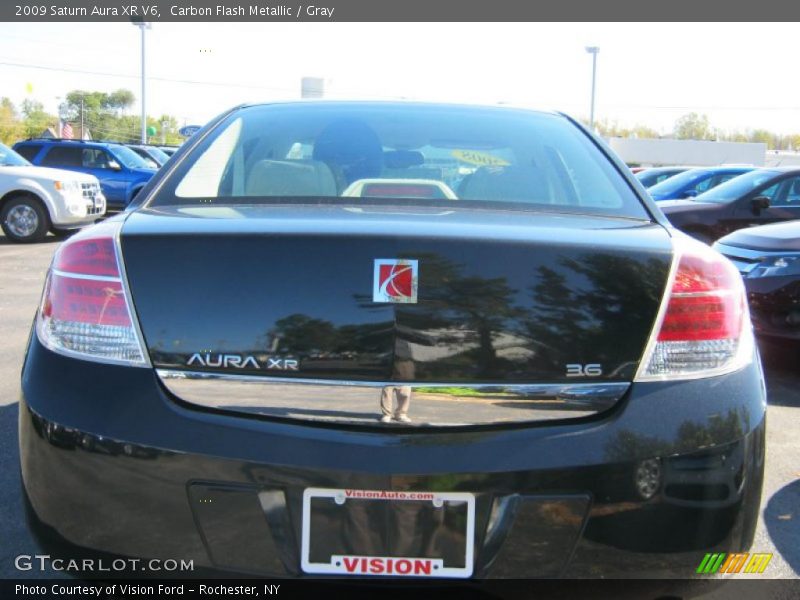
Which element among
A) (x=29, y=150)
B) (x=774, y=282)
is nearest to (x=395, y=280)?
(x=774, y=282)

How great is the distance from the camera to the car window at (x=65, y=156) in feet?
60.7

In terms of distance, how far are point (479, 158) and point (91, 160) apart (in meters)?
17.5

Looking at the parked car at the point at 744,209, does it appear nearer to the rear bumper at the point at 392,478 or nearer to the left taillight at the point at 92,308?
the rear bumper at the point at 392,478

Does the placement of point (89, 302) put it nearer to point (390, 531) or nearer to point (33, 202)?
point (390, 531)

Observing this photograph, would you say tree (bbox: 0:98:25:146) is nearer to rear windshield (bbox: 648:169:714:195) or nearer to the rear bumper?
rear windshield (bbox: 648:169:714:195)

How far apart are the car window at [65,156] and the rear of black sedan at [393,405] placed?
18082 mm

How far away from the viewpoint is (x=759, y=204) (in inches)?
374

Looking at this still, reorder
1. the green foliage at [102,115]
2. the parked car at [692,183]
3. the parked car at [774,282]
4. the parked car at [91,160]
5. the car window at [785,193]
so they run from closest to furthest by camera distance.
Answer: the parked car at [774,282]
the car window at [785,193]
the parked car at [692,183]
the parked car at [91,160]
the green foliage at [102,115]

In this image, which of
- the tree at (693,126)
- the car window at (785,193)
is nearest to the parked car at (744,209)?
the car window at (785,193)

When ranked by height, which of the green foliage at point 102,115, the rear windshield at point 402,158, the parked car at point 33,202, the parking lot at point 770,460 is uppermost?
the green foliage at point 102,115

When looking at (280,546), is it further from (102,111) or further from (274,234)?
(102,111)

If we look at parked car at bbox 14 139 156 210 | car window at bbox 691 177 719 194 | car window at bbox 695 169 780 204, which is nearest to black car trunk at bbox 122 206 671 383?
car window at bbox 695 169 780 204

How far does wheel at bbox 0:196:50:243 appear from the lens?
1308cm

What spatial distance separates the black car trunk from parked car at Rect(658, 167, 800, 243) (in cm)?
864
